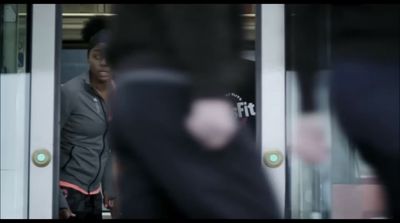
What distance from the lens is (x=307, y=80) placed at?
2885 mm

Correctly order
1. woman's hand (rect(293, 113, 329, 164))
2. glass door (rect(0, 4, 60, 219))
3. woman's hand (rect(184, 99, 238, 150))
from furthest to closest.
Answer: glass door (rect(0, 4, 60, 219)) → woman's hand (rect(293, 113, 329, 164)) → woman's hand (rect(184, 99, 238, 150))

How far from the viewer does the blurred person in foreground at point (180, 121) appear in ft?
7.86

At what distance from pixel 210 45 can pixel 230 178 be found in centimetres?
37

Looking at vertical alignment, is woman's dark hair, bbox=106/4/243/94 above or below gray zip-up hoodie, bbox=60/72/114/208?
above

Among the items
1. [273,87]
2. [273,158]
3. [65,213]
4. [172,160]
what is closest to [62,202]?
[65,213]

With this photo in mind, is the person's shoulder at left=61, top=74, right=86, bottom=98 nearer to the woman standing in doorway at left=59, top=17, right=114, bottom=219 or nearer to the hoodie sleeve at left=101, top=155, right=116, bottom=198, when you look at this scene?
the woman standing in doorway at left=59, top=17, right=114, bottom=219

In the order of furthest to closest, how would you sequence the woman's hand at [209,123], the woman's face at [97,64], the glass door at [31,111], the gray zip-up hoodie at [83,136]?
the woman's face at [97,64], the gray zip-up hoodie at [83,136], the glass door at [31,111], the woman's hand at [209,123]

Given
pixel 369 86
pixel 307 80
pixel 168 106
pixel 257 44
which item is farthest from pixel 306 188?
pixel 168 106

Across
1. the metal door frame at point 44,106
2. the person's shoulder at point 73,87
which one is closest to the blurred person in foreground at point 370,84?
the metal door frame at point 44,106

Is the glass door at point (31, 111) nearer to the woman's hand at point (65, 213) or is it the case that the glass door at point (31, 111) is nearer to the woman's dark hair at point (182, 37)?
the woman's hand at point (65, 213)

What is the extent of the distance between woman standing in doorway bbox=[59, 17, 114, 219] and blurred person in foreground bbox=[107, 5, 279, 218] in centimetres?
193

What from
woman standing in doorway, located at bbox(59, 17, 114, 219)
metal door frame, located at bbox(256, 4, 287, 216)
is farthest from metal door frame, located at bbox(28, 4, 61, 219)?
metal door frame, located at bbox(256, 4, 287, 216)

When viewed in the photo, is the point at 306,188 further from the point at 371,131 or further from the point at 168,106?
the point at 168,106

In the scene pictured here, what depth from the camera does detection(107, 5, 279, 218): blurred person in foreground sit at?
7.86ft
